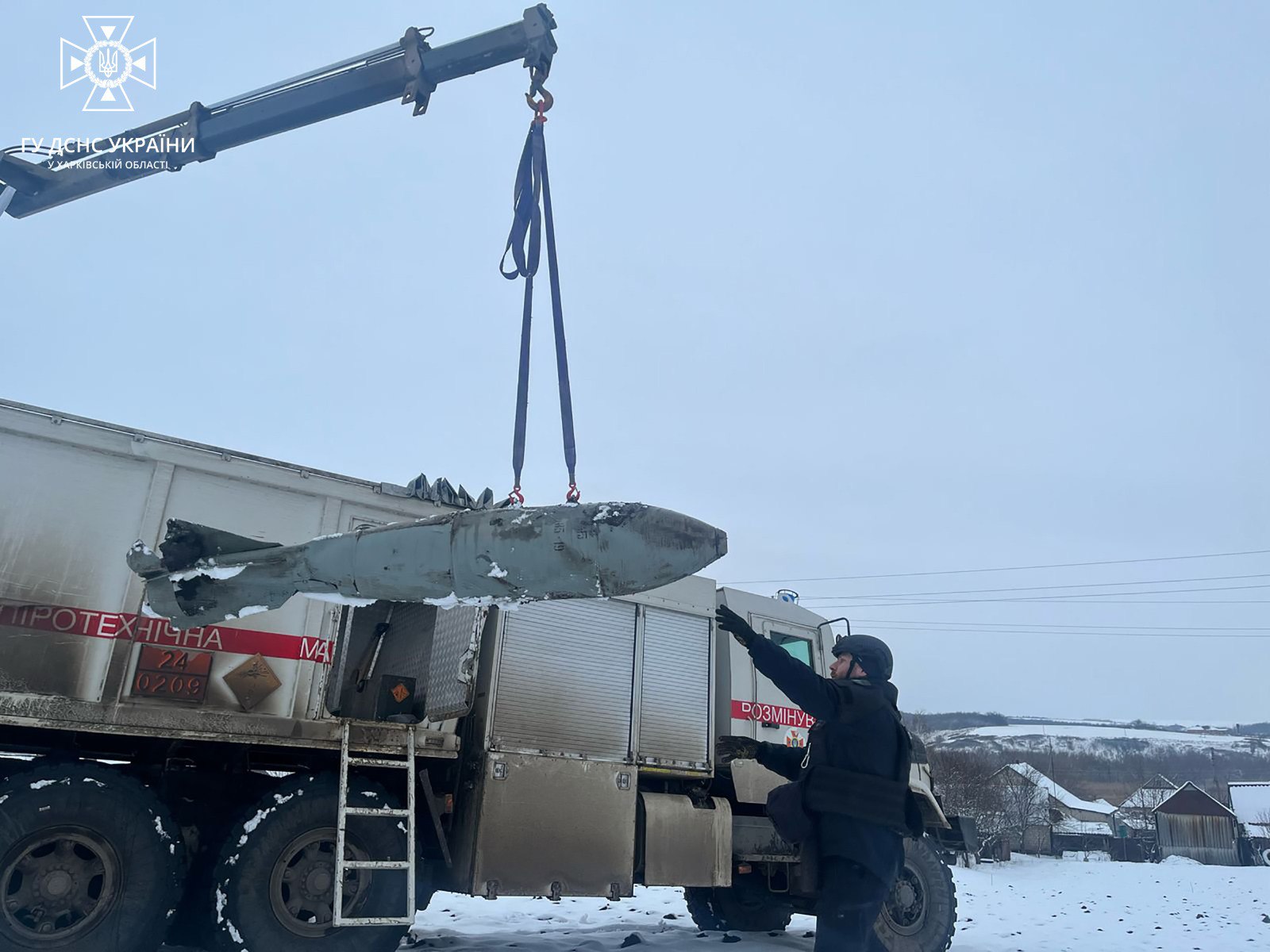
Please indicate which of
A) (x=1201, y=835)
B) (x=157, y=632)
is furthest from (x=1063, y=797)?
(x=157, y=632)

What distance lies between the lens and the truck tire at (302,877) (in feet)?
18.1

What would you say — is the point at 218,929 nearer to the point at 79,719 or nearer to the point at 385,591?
the point at 79,719

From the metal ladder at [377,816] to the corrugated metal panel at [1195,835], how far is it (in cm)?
5658

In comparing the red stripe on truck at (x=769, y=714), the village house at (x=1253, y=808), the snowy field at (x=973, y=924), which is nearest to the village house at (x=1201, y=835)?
the village house at (x=1253, y=808)

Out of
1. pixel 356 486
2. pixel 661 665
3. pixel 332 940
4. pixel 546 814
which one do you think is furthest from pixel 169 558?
pixel 661 665

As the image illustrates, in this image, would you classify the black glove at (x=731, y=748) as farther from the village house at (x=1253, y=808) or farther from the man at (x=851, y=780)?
the village house at (x=1253, y=808)

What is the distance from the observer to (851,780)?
14.9 ft

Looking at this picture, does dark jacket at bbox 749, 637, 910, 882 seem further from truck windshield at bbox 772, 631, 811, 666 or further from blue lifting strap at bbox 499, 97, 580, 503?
truck windshield at bbox 772, 631, 811, 666

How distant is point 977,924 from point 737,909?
3.76 meters

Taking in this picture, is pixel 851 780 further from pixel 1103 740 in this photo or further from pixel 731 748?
pixel 1103 740

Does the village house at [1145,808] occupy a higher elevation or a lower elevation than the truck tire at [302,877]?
lower

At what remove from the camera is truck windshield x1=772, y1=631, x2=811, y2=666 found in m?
9.56

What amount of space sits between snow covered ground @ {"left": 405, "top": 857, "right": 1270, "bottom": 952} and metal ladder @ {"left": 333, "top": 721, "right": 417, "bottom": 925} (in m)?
1.94

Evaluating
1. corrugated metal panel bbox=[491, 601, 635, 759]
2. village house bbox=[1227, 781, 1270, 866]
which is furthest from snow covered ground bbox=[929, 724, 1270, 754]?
corrugated metal panel bbox=[491, 601, 635, 759]
